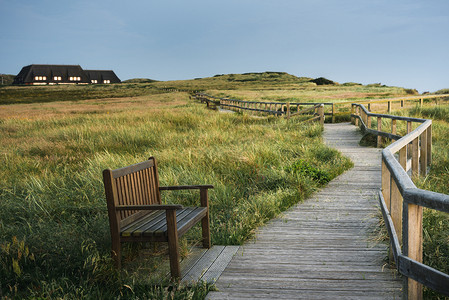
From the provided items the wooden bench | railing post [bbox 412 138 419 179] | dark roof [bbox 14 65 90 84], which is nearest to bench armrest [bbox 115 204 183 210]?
the wooden bench

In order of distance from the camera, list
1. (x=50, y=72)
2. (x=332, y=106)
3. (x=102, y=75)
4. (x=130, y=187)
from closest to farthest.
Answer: (x=130, y=187) → (x=332, y=106) → (x=50, y=72) → (x=102, y=75)

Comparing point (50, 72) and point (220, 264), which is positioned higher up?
point (50, 72)

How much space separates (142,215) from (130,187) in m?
0.41

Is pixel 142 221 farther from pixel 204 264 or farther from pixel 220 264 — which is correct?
pixel 220 264

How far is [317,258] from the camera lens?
4.20 meters

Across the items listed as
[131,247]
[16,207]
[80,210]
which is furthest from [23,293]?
[16,207]

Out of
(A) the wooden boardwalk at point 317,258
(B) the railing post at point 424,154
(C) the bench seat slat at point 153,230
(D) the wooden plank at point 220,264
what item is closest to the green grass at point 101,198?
(D) the wooden plank at point 220,264

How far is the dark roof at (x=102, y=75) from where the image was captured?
5497 inches

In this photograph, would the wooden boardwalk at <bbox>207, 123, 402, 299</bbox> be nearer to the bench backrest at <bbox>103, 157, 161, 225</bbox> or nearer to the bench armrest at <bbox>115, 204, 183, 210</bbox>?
the bench armrest at <bbox>115, 204, 183, 210</bbox>

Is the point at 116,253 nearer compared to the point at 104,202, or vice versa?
the point at 116,253

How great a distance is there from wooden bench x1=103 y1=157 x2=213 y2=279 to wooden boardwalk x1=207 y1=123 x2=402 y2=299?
56 centimetres

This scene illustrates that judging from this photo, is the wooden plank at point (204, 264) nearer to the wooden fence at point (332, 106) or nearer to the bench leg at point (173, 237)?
the bench leg at point (173, 237)

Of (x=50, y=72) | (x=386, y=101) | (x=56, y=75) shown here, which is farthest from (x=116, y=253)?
(x=50, y=72)

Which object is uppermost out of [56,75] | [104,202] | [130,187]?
[56,75]
